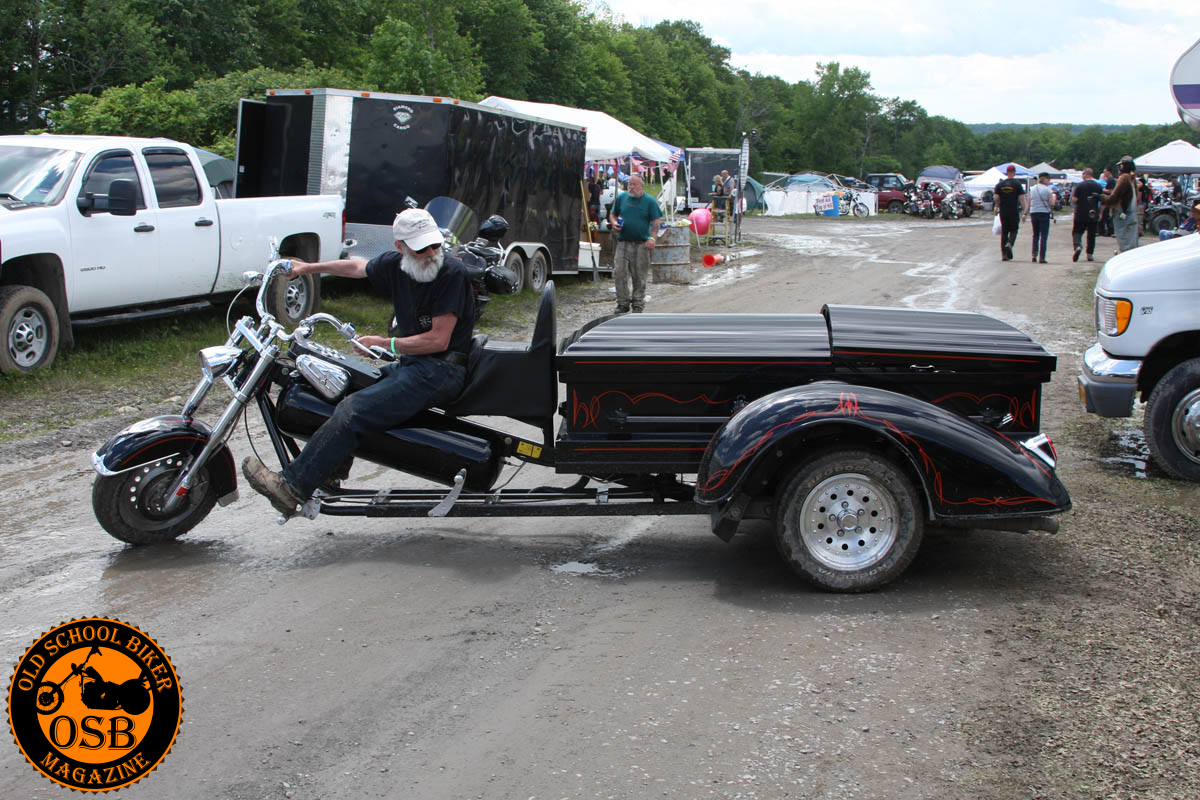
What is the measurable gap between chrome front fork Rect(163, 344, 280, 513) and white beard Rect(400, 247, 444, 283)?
80cm

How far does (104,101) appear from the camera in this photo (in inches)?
733

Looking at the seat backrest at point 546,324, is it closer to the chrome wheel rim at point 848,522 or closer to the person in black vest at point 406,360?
the person in black vest at point 406,360

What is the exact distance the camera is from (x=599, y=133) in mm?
24312

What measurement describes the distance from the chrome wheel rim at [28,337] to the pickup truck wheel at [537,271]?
26.4 ft

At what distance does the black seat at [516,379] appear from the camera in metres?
5.47

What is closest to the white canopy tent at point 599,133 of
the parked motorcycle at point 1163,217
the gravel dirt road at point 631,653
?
the parked motorcycle at point 1163,217

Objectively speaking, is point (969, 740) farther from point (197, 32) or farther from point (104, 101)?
point (197, 32)

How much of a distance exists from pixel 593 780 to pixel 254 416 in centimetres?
627

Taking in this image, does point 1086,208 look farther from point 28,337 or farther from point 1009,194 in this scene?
point 28,337

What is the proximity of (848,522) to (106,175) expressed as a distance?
8495 millimetres

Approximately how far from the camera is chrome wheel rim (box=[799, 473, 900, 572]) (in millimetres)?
4906

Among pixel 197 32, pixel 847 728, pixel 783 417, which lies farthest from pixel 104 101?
pixel 847 728

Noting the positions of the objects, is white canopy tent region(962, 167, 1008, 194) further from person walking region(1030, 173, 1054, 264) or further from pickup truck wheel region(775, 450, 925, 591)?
pickup truck wheel region(775, 450, 925, 591)

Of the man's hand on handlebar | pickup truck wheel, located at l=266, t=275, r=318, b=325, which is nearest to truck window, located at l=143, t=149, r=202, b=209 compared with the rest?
pickup truck wheel, located at l=266, t=275, r=318, b=325
